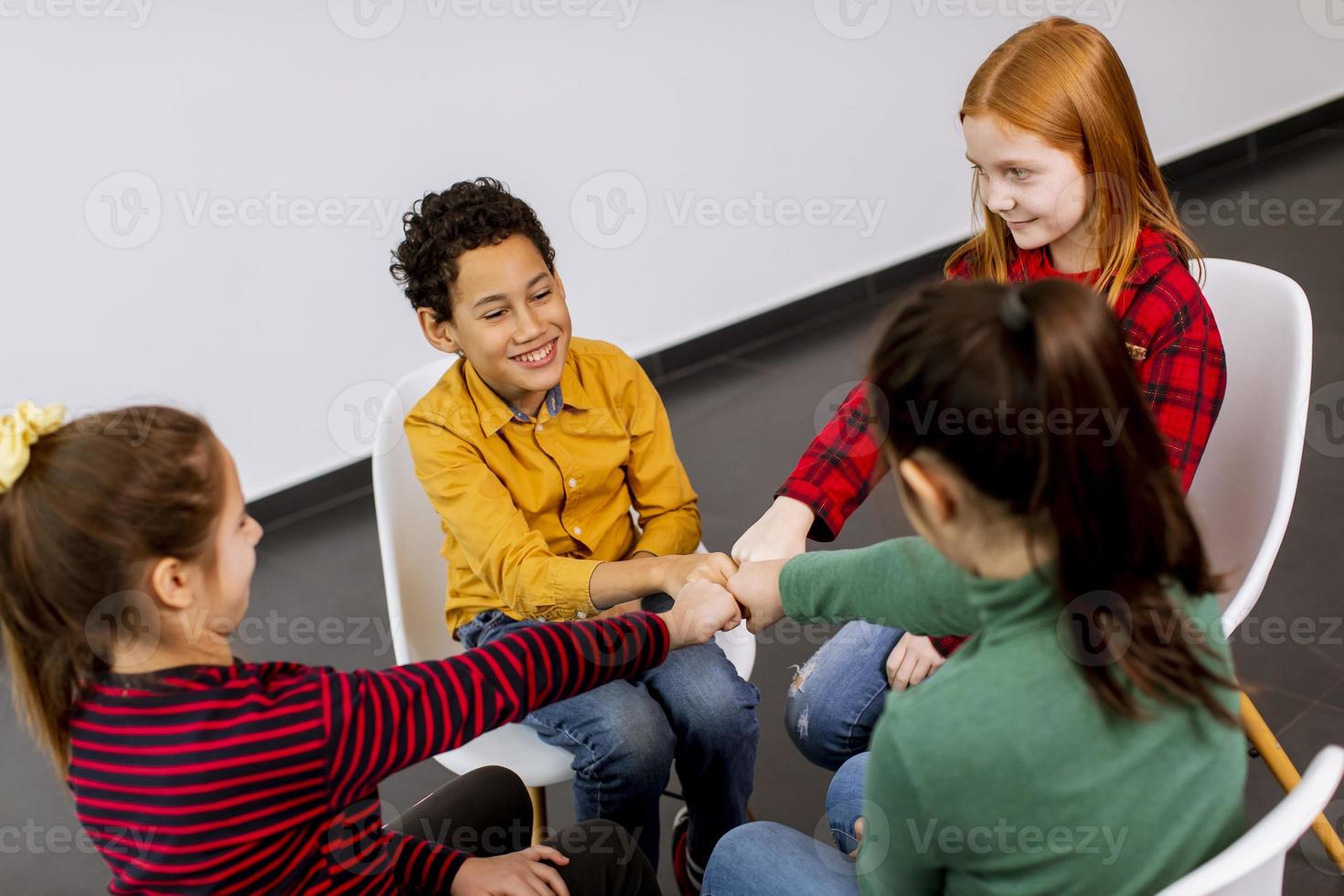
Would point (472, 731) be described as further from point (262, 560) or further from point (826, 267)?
point (826, 267)

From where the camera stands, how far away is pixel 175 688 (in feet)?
3.71

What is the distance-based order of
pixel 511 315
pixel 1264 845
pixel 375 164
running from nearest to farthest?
1. pixel 1264 845
2. pixel 511 315
3. pixel 375 164

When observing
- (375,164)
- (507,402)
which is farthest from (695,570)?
(375,164)

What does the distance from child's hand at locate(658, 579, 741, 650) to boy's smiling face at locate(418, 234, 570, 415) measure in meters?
0.40

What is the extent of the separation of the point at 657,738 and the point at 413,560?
484 mm

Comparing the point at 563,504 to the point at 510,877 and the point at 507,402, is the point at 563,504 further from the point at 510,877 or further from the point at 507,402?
the point at 510,877

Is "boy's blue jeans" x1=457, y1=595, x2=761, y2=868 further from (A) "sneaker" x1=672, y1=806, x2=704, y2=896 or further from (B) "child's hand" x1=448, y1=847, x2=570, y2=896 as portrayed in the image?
(B) "child's hand" x1=448, y1=847, x2=570, y2=896

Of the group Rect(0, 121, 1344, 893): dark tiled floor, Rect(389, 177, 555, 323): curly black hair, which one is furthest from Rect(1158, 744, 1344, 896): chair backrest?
Rect(389, 177, 555, 323): curly black hair

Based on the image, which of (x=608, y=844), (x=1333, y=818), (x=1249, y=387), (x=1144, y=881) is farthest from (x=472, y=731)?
(x=1333, y=818)

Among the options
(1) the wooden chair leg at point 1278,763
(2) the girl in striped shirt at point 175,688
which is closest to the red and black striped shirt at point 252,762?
(2) the girl in striped shirt at point 175,688

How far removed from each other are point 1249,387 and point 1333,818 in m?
0.71

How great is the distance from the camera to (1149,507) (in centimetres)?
92

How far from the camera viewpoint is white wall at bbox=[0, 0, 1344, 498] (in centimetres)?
290

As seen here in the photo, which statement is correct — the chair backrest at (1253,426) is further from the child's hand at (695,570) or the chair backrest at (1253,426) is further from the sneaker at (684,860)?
the sneaker at (684,860)
